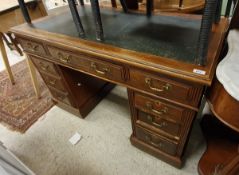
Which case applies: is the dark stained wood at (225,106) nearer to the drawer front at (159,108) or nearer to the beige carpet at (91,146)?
the drawer front at (159,108)

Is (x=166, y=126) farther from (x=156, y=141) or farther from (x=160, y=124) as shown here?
(x=156, y=141)

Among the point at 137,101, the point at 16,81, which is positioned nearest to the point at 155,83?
the point at 137,101

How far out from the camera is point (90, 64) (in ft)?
2.97

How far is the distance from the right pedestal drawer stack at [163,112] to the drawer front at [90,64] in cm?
9

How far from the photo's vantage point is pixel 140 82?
0.78m

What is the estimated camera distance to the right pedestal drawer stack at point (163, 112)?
69 cm

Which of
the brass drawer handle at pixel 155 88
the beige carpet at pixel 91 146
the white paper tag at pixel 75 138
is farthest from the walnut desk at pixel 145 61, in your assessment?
the white paper tag at pixel 75 138

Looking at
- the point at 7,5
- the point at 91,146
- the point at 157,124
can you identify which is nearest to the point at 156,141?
the point at 157,124

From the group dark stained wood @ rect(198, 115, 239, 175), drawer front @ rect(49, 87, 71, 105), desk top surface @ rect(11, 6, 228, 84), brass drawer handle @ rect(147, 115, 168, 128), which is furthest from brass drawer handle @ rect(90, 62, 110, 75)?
dark stained wood @ rect(198, 115, 239, 175)

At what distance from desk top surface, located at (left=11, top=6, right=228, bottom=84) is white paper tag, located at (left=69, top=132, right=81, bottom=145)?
32.9 inches

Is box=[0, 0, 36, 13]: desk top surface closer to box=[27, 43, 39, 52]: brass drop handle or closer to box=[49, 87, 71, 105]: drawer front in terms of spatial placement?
box=[27, 43, 39, 52]: brass drop handle

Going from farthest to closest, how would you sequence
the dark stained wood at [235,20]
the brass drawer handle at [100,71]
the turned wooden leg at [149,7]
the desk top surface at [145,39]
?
1. the turned wooden leg at [149,7]
2. the brass drawer handle at [100,71]
3. the dark stained wood at [235,20]
4. the desk top surface at [145,39]

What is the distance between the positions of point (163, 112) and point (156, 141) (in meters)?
0.32

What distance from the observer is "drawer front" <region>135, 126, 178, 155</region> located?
101cm
